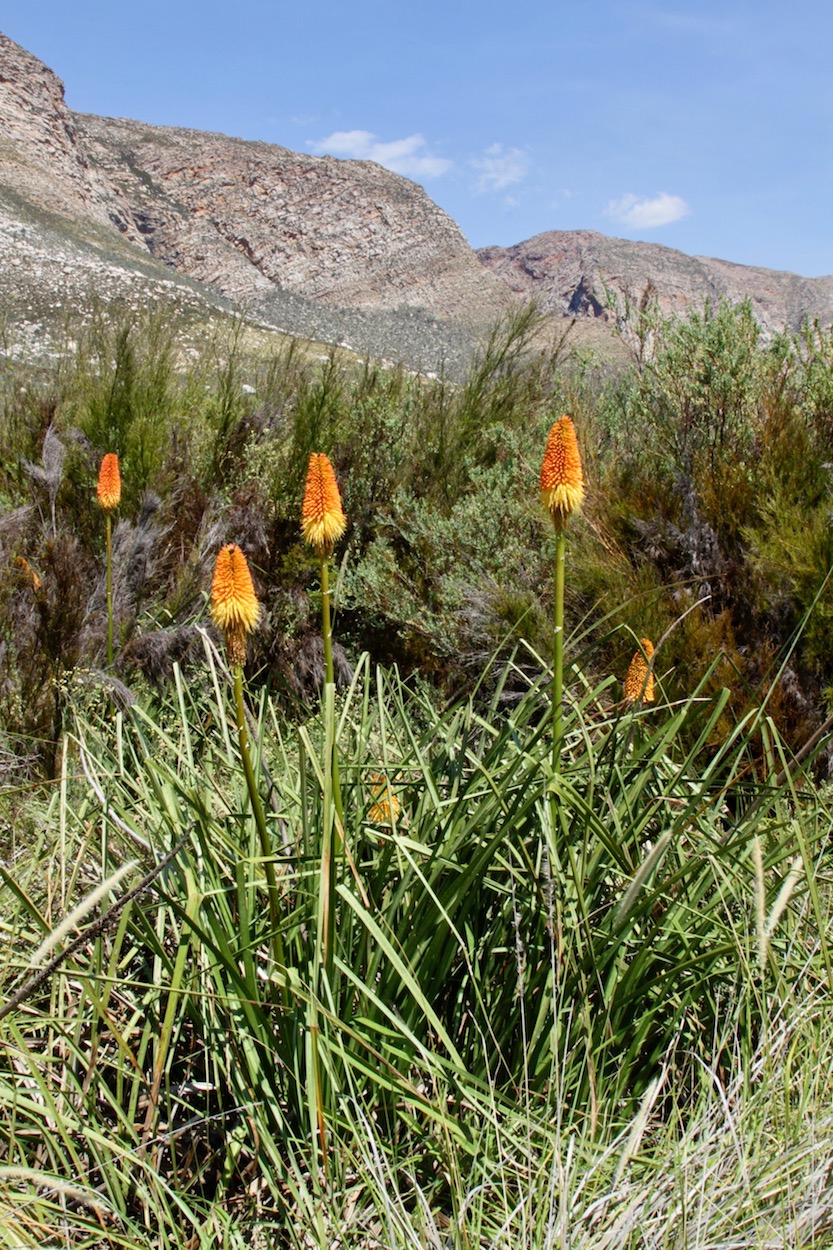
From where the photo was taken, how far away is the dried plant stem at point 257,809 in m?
1.21

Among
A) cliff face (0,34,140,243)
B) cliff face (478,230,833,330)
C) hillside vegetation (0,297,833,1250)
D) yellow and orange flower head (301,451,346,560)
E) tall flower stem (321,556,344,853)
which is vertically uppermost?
cliff face (478,230,833,330)

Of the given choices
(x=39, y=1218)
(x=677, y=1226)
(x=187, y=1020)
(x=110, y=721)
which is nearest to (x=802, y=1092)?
(x=677, y=1226)

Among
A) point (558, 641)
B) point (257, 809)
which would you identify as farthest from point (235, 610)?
point (558, 641)

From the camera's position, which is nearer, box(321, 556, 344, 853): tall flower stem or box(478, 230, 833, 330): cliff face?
box(321, 556, 344, 853): tall flower stem

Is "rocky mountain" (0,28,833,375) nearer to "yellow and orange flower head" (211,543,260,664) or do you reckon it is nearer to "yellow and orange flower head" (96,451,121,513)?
"yellow and orange flower head" (96,451,121,513)

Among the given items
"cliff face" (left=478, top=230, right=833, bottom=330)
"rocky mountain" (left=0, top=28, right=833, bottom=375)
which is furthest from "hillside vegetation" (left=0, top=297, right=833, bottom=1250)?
"cliff face" (left=478, top=230, right=833, bottom=330)

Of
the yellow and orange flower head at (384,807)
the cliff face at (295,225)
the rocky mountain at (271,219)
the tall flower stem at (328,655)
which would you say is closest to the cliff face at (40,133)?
the rocky mountain at (271,219)

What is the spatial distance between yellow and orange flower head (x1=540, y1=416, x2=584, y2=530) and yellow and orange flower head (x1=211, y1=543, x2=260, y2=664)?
55cm

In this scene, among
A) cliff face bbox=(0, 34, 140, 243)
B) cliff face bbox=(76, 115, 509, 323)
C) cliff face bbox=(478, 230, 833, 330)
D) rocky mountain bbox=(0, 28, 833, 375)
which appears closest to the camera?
cliff face bbox=(0, 34, 140, 243)

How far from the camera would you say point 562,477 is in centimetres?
155

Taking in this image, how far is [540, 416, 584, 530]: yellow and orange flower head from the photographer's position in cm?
155

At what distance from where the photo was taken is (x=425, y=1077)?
5.86 ft

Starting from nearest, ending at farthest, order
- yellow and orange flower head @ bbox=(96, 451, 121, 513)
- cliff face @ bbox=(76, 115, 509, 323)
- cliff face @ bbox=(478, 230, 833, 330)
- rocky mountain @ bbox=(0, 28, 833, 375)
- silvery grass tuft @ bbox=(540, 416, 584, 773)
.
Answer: silvery grass tuft @ bbox=(540, 416, 584, 773), yellow and orange flower head @ bbox=(96, 451, 121, 513), rocky mountain @ bbox=(0, 28, 833, 375), cliff face @ bbox=(76, 115, 509, 323), cliff face @ bbox=(478, 230, 833, 330)

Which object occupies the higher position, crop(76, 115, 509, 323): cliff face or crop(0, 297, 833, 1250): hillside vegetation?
crop(76, 115, 509, 323): cliff face
